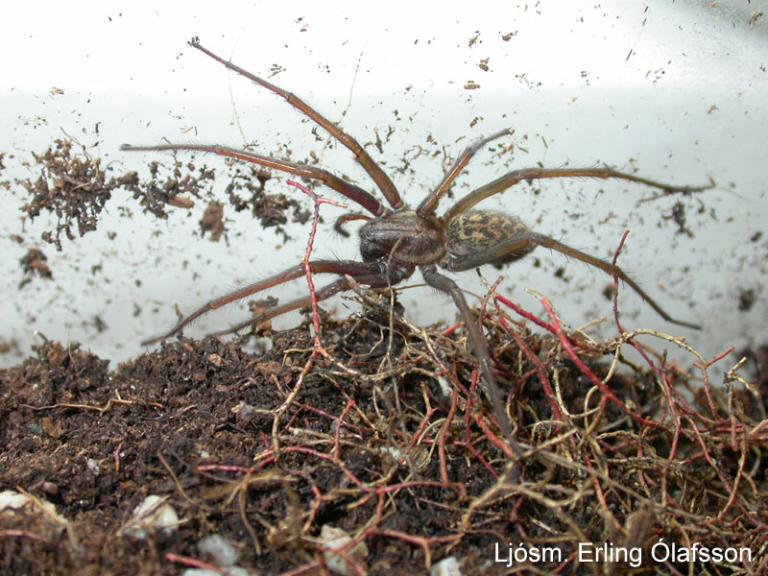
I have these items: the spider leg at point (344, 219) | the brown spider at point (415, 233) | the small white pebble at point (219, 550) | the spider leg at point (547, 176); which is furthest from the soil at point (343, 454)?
the spider leg at point (547, 176)

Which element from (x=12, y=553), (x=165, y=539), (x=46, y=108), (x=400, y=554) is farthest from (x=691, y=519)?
(x=46, y=108)

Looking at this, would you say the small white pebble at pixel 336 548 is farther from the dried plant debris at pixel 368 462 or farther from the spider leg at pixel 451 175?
the spider leg at pixel 451 175

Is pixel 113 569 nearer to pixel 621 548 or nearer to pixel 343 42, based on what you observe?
pixel 621 548

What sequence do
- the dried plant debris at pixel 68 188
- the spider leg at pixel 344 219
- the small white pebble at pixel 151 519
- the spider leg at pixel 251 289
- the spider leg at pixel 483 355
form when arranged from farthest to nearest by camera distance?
1. the spider leg at pixel 344 219
2. the dried plant debris at pixel 68 188
3. the spider leg at pixel 251 289
4. the spider leg at pixel 483 355
5. the small white pebble at pixel 151 519

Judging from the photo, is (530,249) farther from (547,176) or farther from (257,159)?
(257,159)

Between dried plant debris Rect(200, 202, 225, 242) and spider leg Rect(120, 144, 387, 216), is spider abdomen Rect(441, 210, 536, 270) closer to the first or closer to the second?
spider leg Rect(120, 144, 387, 216)

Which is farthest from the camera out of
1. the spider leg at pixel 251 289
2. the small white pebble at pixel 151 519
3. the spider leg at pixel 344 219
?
the spider leg at pixel 344 219

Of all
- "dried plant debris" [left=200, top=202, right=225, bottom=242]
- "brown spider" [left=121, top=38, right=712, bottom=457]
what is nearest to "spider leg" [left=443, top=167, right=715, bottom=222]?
"brown spider" [left=121, top=38, right=712, bottom=457]
